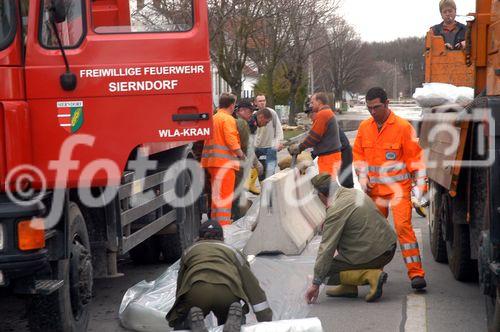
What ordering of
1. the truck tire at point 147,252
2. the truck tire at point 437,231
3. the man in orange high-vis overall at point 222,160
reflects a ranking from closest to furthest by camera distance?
the truck tire at point 437,231 → the truck tire at point 147,252 → the man in orange high-vis overall at point 222,160

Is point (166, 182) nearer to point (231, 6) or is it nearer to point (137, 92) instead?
point (137, 92)

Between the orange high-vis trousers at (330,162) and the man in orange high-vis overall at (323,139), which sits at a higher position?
the man in orange high-vis overall at (323,139)

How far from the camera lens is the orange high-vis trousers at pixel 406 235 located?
739 cm

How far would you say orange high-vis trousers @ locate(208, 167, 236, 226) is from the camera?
10.6 m

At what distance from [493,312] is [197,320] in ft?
6.56

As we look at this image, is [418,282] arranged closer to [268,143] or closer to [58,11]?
[58,11]

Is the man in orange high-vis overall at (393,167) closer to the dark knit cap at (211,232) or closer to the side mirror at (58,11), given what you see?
the dark knit cap at (211,232)

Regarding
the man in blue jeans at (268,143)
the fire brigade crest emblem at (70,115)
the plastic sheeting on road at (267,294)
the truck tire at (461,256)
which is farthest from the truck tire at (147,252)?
the man in blue jeans at (268,143)

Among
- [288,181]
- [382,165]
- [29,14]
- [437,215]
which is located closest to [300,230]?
[288,181]

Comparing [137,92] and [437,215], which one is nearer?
[137,92]

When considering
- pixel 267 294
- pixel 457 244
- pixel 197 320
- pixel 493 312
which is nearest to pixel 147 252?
pixel 267 294

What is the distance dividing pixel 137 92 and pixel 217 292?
5.44 ft

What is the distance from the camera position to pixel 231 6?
27500 mm
